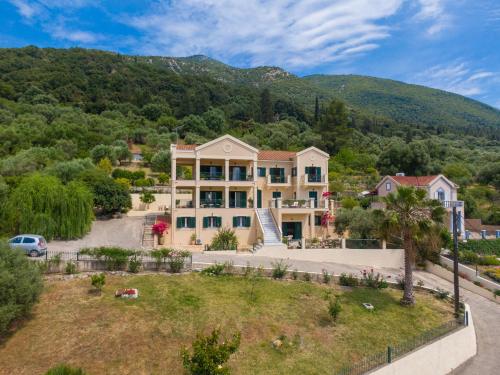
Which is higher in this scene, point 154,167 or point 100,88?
point 100,88

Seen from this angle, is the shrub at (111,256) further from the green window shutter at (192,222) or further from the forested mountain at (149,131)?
the green window shutter at (192,222)

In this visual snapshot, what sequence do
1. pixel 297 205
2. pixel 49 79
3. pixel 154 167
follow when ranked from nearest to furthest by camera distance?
1. pixel 297 205
2. pixel 154 167
3. pixel 49 79

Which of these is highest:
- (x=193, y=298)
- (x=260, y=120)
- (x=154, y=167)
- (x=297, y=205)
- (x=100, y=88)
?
(x=100, y=88)

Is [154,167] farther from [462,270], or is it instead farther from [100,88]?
[100,88]

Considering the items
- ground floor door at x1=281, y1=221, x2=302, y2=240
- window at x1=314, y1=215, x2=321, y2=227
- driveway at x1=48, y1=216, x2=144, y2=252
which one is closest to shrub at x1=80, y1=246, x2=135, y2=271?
driveway at x1=48, y1=216, x2=144, y2=252

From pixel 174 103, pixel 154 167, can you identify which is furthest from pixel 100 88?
pixel 154 167

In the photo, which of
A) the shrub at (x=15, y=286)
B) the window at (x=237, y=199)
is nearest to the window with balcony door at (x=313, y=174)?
the window at (x=237, y=199)

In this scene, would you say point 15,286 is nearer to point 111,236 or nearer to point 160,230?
point 160,230
